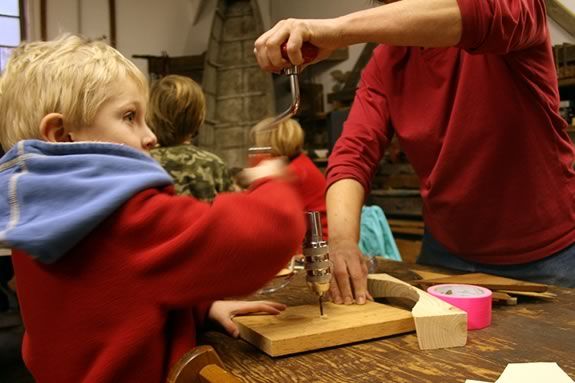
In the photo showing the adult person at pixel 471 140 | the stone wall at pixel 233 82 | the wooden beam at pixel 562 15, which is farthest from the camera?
the stone wall at pixel 233 82

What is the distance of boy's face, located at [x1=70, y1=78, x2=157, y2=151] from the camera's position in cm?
72

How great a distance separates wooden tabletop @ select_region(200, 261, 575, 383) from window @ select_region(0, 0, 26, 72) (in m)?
4.71

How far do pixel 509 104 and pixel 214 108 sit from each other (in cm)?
413

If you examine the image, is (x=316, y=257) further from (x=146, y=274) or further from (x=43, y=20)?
(x=43, y=20)

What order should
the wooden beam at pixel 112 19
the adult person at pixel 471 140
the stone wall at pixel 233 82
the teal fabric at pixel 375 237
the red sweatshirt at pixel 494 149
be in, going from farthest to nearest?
the wooden beam at pixel 112 19 → the stone wall at pixel 233 82 → the teal fabric at pixel 375 237 → the red sweatshirt at pixel 494 149 → the adult person at pixel 471 140

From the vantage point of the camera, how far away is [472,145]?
1.13 m

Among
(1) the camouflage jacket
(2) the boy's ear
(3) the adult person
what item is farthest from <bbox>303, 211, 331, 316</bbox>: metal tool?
(1) the camouflage jacket

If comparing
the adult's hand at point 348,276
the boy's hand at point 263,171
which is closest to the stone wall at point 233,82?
the adult's hand at point 348,276

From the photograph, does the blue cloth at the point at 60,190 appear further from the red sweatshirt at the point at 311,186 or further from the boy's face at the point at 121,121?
the red sweatshirt at the point at 311,186

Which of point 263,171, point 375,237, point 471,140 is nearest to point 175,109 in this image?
point 375,237

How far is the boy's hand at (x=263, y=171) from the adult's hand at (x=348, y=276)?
27 cm

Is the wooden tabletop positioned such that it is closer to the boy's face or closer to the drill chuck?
the drill chuck

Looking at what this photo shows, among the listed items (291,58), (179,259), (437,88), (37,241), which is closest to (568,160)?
(437,88)

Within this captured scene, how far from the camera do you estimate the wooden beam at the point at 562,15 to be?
2.94m
